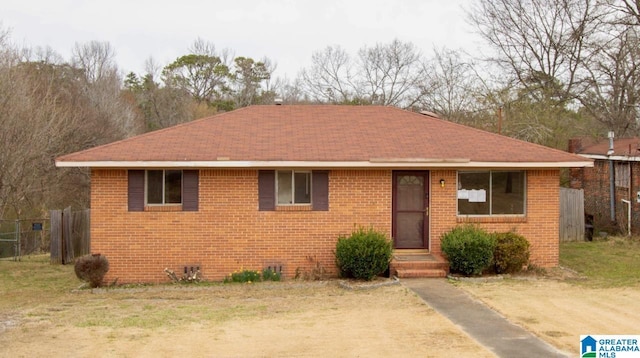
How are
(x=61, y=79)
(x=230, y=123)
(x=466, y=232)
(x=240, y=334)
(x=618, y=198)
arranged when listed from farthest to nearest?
(x=61, y=79) → (x=618, y=198) → (x=230, y=123) → (x=466, y=232) → (x=240, y=334)

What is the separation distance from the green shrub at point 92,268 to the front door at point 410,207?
21.6ft

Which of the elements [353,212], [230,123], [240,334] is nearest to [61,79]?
[230,123]

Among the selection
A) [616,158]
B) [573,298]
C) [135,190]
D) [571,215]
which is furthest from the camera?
[616,158]

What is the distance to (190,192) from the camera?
1474 centimetres

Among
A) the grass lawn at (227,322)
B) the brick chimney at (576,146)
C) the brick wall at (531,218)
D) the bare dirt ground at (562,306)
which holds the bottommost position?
the grass lawn at (227,322)

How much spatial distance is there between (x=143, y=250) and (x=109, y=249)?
761 mm

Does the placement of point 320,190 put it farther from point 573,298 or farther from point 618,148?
point 618,148

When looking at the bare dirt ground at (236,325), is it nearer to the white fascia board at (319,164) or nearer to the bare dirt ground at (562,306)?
the bare dirt ground at (562,306)

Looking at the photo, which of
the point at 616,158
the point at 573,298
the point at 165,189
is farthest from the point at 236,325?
the point at 616,158

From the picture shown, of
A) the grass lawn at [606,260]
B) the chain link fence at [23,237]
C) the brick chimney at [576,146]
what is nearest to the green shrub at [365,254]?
the grass lawn at [606,260]

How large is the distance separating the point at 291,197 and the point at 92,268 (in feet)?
15.1

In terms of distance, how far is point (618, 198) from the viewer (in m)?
22.1

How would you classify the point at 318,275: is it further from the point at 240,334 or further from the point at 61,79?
the point at 61,79

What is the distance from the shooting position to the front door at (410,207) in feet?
50.1
